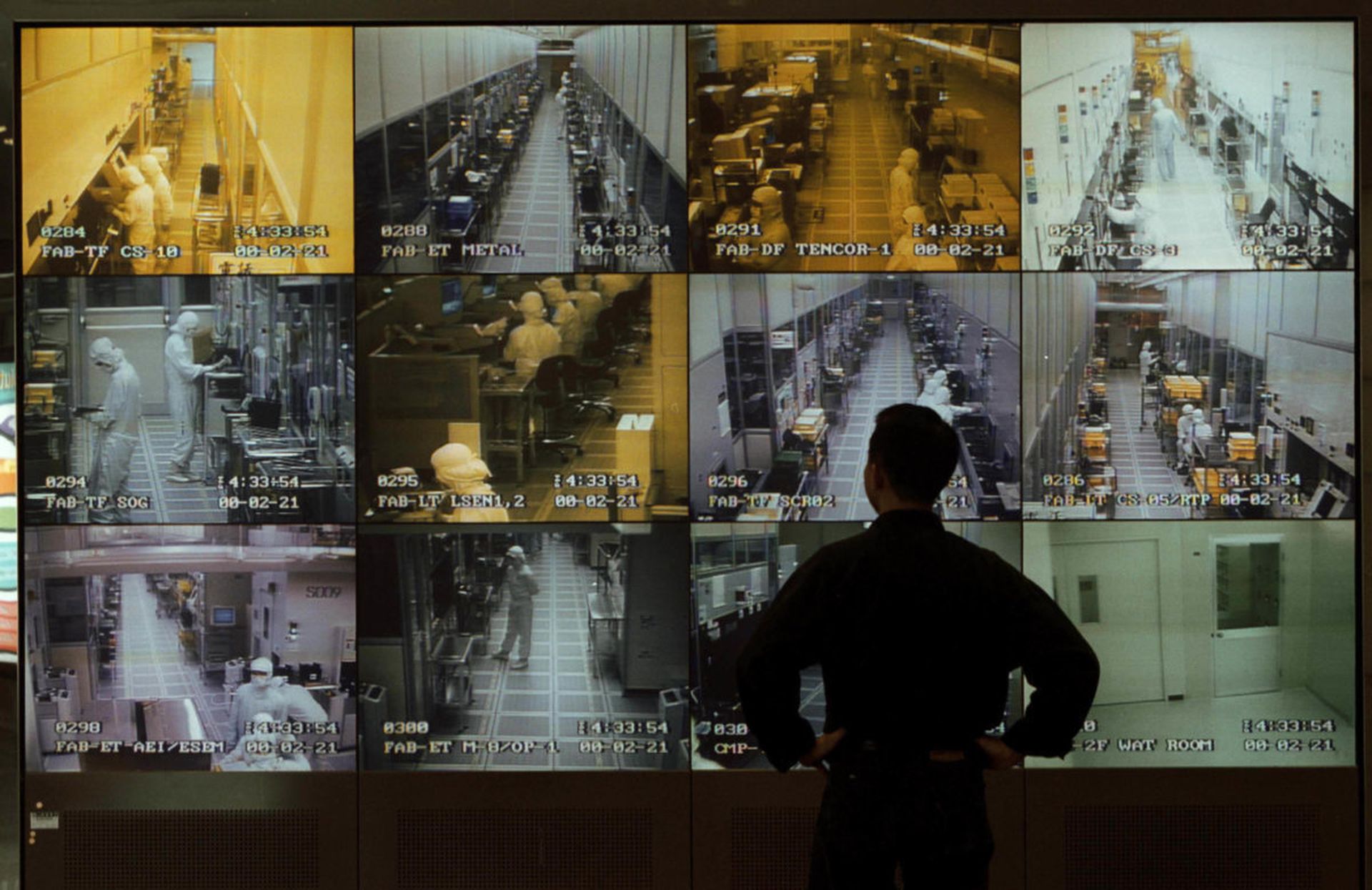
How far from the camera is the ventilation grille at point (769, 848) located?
146 inches

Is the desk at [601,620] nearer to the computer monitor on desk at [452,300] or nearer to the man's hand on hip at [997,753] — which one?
the computer monitor on desk at [452,300]

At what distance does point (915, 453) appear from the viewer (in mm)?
2387

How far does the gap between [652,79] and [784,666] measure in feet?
6.76

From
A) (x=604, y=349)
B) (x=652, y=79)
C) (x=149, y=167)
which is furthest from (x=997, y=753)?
(x=149, y=167)

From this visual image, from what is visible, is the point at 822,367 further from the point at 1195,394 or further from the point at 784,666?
the point at 784,666

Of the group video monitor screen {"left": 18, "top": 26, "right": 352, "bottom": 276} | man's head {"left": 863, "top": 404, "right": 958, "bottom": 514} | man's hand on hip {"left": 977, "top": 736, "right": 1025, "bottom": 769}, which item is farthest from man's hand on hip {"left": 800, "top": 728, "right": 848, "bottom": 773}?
video monitor screen {"left": 18, "top": 26, "right": 352, "bottom": 276}

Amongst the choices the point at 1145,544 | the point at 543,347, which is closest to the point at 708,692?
the point at 543,347

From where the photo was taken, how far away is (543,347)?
3.71 metres

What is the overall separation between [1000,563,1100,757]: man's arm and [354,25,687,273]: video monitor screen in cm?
172

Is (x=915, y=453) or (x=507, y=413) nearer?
(x=915, y=453)

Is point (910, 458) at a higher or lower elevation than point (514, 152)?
lower

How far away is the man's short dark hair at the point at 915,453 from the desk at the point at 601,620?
1.47 metres

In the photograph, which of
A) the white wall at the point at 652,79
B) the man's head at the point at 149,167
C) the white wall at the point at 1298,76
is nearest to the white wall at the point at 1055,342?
the white wall at the point at 1298,76

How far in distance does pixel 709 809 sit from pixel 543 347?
58.3 inches
